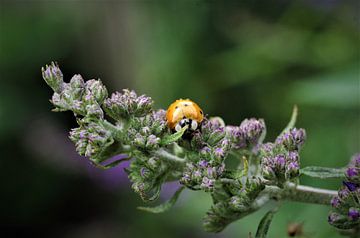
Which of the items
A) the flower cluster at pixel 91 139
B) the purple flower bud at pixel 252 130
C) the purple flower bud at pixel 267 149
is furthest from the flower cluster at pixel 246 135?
the flower cluster at pixel 91 139

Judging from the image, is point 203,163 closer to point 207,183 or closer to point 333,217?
point 207,183

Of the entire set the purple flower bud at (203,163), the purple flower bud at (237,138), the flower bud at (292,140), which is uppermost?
the purple flower bud at (237,138)

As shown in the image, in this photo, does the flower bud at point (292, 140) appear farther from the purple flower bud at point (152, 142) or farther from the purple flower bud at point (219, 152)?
the purple flower bud at point (152, 142)

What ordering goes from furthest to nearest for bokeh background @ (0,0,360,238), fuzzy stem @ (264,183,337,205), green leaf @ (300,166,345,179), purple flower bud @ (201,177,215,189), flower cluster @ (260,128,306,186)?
bokeh background @ (0,0,360,238)
fuzzy stem @ (264,183,337,205)
green leaf @ (300,166,345,179)
flower cluster @ (260,128,306,186)
purple flower bud @ (201,177,215,189)

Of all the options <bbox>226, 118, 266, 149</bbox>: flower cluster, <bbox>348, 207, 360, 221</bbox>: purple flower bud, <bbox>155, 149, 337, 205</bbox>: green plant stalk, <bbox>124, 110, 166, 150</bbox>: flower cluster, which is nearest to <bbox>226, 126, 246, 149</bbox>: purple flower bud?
<bbox>226, 118, 266, 149</bbox>: flower cluster

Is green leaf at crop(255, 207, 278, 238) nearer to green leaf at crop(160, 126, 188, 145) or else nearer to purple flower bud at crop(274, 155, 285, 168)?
purple flower bud at crop(274, 155, 285, 168)

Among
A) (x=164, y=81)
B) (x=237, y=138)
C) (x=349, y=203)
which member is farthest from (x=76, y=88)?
(x=164, y=81)

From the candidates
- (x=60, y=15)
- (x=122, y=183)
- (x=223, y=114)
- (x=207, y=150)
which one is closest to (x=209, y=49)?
(x=223, y=114)
